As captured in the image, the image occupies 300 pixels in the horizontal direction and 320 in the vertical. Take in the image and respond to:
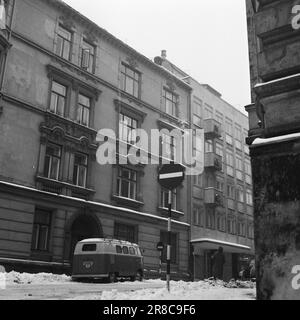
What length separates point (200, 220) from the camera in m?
35.6

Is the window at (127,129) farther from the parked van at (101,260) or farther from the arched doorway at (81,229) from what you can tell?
the parked van at (101,260)

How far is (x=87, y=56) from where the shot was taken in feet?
90.3

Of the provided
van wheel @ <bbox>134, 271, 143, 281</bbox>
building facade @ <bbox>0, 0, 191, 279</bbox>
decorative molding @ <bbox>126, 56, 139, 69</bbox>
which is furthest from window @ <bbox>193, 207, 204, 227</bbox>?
van wheel @ <bbox>134, 271, 143, 281</bbox>

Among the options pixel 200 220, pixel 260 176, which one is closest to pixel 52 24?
pixel 200 220

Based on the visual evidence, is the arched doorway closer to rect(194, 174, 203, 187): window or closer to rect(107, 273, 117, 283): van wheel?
rect(107, 273, 117, 283): van wheel

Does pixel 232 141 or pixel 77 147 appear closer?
pixel 77 147

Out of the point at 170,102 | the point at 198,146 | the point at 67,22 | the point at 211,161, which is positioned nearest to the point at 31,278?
the point at 67,22

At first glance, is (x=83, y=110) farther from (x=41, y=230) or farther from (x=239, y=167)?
(x=239, y=167)

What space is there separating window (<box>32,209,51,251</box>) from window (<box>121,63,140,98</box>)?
438 inches

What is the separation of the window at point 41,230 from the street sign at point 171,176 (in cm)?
1333
